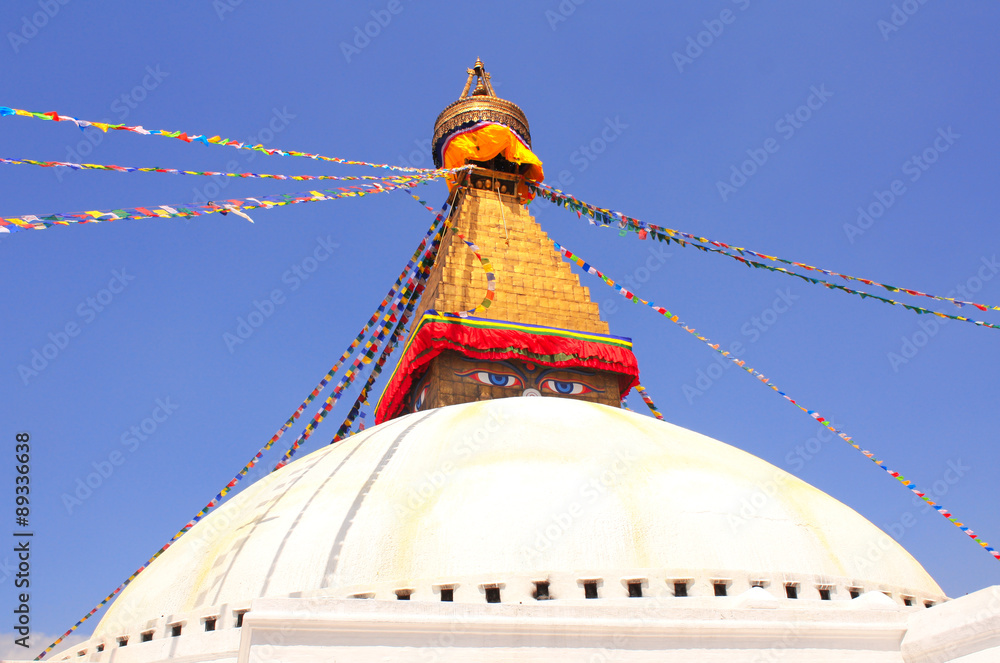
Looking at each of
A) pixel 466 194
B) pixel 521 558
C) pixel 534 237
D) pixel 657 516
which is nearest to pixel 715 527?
pixel 657 516

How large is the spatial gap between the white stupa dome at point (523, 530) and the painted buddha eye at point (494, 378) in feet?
13.2

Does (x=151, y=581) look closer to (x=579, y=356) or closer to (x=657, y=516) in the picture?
(x=657, y=516)

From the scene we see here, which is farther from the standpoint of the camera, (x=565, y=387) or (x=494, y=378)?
(x=565, y=387)

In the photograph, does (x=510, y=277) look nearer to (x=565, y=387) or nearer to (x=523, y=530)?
(x=565, y=387)

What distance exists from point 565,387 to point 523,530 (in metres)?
6.00

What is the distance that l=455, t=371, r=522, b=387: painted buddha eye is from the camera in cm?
1037

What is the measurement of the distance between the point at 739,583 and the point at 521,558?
1453 millimetres

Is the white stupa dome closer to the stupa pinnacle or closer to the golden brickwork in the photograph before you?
the stupa pinnacle

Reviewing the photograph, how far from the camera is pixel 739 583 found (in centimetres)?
470

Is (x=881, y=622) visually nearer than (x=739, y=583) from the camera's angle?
Yes

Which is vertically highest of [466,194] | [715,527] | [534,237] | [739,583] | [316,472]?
[466,194]

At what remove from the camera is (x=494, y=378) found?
1041cm

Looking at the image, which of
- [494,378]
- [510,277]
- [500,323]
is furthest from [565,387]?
[510,277]

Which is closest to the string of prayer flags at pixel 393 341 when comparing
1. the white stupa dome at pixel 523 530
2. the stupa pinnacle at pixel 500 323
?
the stupa pinnacle at pixel 500 323
